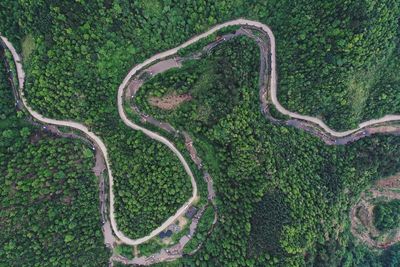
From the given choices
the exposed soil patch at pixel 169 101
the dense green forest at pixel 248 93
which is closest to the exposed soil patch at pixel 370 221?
the dense green forest at pixel 248 93

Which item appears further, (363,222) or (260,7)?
(363,222)

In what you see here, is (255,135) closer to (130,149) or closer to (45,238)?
(130,149)

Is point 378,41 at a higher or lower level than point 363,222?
higher

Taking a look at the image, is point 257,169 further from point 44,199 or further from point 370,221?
point 44,199

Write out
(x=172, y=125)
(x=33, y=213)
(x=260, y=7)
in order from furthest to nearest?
(x=172, y=125) < (x=260, y=7) < (x=33, y=213)

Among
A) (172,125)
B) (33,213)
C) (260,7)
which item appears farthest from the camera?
(172,125)

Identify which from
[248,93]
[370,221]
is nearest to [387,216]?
[370,221]

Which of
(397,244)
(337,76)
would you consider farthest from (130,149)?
(397,244)

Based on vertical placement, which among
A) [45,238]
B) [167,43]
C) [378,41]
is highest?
[378,41]
